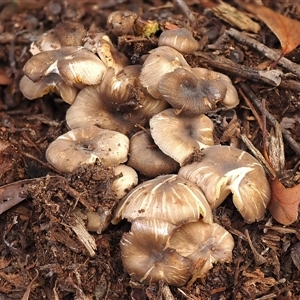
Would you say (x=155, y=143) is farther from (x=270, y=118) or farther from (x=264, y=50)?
(x=264, y=50)

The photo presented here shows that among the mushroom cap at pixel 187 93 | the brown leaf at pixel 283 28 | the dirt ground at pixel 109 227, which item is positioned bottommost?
the dirt ground at pixel 109 227

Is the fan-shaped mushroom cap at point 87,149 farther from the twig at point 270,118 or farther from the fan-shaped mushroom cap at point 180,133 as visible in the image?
the twig at point 270,118

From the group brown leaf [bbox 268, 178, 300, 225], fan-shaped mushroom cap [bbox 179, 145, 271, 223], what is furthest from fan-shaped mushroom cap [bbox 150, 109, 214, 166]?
brown leaf [bbox 268, 178, 300, 225]

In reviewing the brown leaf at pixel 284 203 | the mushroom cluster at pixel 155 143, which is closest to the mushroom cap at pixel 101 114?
the mushroom cluster at pixel 155 143

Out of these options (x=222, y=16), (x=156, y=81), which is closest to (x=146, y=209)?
(x=156, y=81)

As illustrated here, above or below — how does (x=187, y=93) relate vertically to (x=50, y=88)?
above

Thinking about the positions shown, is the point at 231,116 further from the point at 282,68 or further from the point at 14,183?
the point at 14,183

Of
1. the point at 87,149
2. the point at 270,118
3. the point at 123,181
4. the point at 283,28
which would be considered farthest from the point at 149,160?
the point at 283,28
